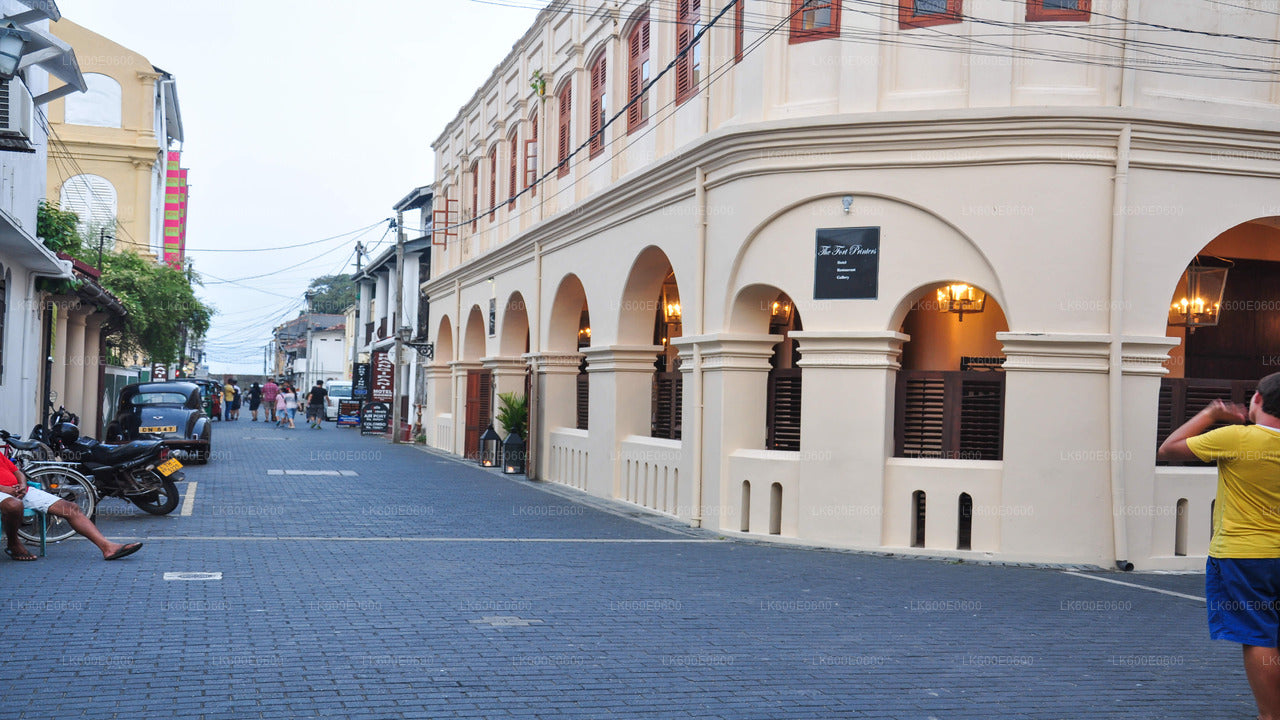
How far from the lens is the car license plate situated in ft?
45.2

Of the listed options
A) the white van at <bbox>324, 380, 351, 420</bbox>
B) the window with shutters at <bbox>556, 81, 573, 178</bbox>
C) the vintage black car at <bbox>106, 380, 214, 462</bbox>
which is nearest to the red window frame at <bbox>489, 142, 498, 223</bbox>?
the window with shutters at <bbox>556, 81, 573, 178</bbox>

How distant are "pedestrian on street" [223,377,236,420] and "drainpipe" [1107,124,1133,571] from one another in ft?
131

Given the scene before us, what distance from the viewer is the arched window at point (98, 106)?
139ft

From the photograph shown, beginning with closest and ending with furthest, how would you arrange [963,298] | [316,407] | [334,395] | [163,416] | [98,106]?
[963,298]
[163,416]
[98,106]
[316,407]
[334,395]

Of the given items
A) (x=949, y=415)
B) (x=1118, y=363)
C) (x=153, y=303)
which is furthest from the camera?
(x=153, y=303)

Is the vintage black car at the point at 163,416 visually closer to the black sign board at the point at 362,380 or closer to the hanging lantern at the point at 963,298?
the hanging lantern at the point at 963,298

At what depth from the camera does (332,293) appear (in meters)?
105

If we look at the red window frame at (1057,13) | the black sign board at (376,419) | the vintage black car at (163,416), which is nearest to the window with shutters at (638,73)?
the red window frame at (1057,13)

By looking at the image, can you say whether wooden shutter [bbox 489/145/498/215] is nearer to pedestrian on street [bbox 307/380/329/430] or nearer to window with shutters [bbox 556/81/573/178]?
window with shutters [bbox 556/81/573/178]

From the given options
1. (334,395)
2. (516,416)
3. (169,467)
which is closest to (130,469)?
(169,467)

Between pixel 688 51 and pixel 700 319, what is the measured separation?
145 inches

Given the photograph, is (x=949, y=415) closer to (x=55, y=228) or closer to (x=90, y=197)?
(x=55, y=228)

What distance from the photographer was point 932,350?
16.1 metres

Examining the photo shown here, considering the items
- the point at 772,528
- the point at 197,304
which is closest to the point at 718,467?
the point at 772,528
